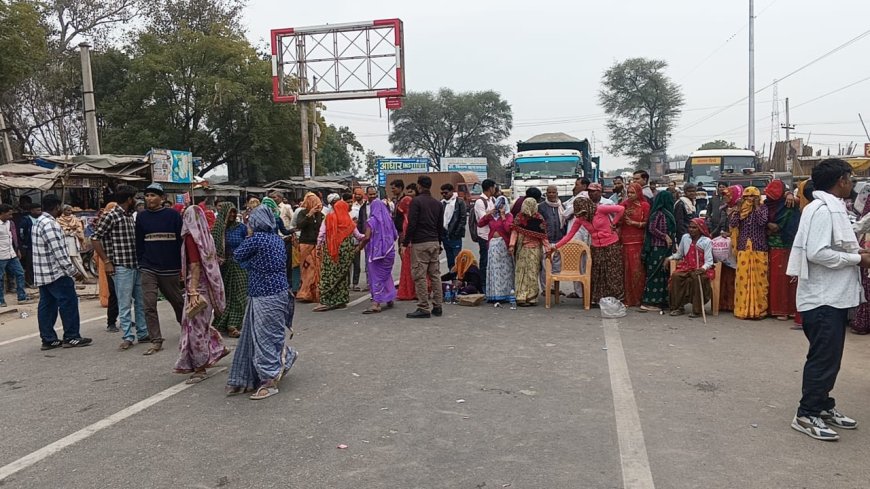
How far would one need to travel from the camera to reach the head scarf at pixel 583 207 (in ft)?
28.6

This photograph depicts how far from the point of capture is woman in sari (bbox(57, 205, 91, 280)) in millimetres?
12891

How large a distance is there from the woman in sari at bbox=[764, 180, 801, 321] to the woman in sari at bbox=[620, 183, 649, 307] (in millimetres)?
1491

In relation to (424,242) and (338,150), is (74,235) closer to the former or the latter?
(424,242)

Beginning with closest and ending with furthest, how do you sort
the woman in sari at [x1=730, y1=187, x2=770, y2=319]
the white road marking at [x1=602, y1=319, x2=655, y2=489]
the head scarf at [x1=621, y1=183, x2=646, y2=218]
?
the white road marking at [x1=602, y1=319, x2=655, y2=489] → the woman in sari at [x1=730, y1=187, x2=770, y2=319] → the head scarf at [x1=621, y1=183, x2=646, y2=218]

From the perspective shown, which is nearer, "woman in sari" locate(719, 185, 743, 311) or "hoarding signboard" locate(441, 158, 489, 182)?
"woman in sari" locate(719, 185, 743, 311)

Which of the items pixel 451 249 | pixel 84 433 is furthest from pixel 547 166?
pixel 84 433

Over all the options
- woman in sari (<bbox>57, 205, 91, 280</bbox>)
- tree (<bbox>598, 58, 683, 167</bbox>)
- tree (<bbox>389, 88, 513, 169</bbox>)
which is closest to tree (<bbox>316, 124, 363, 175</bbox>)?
tree (<bbox>389, 88, 513, 169</bbox>)

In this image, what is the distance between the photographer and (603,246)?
28.4ft

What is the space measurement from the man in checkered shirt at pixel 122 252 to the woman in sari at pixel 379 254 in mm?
2966

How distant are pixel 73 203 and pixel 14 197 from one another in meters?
1.56

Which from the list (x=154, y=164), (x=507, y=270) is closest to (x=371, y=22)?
(x=154, y=164)

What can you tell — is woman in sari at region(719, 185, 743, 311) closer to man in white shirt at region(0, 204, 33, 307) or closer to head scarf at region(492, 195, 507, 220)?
head scarf at region(492, 195, 507, 220)

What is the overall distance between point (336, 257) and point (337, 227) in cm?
45

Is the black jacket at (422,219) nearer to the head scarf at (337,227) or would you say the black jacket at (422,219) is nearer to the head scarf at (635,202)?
the head scarf at (337,227)
